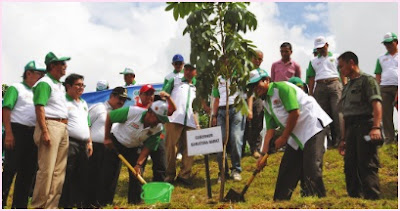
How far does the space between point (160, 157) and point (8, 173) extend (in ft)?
6.89

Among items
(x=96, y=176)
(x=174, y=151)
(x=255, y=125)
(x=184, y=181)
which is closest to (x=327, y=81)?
(x=255, y=125)

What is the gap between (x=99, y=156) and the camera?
7.67 meters

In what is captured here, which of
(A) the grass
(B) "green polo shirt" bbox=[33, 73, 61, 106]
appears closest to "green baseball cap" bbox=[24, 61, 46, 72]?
(B) "green polo shirt" bbox=[33, 73, 61, 106]

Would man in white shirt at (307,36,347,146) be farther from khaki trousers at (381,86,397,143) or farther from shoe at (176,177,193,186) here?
shoe at (176,177,193,186)

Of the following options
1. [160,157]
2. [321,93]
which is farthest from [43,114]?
[321,93]

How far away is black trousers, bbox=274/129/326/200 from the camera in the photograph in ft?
20.4

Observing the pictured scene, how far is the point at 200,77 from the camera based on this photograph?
658 cm

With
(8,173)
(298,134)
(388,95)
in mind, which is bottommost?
(8,173)

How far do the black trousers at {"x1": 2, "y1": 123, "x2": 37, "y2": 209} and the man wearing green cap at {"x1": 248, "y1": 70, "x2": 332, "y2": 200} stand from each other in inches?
112

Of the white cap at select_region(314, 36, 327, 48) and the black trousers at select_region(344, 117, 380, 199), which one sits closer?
the black trousers at select_region(344, 117, 380, 199)

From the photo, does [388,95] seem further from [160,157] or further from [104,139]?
→ [104,139]

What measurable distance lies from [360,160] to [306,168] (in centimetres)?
67

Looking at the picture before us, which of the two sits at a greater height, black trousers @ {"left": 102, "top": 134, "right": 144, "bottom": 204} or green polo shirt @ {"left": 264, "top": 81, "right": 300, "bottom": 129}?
Result: green polo shirt @ {"left": 264, "top": 81, "right": 300, "bottom": 129}

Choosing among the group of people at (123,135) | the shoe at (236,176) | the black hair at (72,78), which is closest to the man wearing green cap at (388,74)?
the group of people at (123,135)
